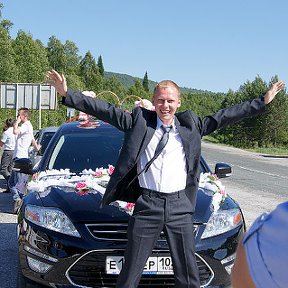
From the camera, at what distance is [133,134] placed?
3668mm

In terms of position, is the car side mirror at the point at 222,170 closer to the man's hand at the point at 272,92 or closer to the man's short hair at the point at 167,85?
the man's hand at the point at 272,92

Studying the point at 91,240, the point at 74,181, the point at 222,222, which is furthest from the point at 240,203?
the point at 91,240

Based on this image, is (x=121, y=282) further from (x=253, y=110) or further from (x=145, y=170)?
(x=253, y=110)

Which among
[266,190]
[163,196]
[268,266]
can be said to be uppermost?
[268,266]

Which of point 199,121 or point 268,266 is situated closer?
point 268,266

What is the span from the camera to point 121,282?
3.59 meters

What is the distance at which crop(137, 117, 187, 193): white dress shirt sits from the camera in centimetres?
364

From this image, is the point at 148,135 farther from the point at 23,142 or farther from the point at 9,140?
the point at 9,140

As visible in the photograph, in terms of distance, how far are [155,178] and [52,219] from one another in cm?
100

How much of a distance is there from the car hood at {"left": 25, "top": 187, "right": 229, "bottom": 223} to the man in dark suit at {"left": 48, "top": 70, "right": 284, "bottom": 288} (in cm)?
38

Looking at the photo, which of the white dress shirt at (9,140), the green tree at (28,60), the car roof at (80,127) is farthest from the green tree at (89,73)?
the car roof at (80,127)

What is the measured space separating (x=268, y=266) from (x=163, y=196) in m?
2.50

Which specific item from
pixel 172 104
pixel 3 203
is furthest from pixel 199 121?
pixel 3 203

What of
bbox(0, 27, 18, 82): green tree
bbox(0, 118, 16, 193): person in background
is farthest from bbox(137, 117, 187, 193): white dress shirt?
bbox(0, 27, 18, 82): green tree
